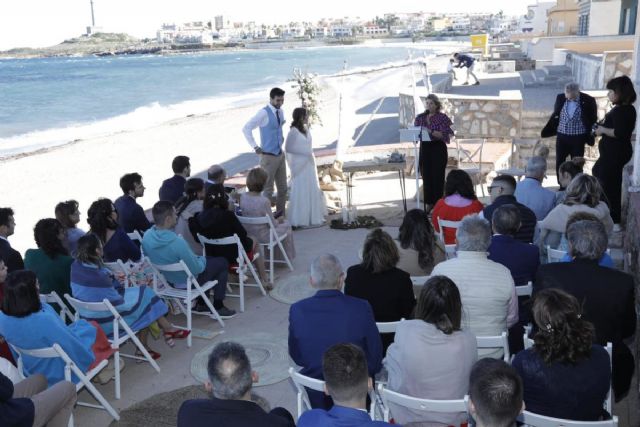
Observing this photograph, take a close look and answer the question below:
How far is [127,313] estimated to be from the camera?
4.64 m

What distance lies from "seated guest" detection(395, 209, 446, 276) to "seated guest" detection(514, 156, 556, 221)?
5.41 feet

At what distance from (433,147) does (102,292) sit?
4.89 meters

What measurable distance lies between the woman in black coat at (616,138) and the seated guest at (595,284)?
11.1 ft

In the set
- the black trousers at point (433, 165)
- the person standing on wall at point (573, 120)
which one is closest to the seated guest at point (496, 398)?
the person standing on wall at point (573, 120)

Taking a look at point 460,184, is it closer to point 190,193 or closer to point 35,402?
point 190,193

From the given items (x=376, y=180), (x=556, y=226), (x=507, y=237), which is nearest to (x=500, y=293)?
(x=507, y=237)

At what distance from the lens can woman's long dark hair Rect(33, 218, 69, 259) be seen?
15.2 feet

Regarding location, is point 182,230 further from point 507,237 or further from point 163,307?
point 507,237

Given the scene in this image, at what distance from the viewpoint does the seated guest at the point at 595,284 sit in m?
3.38

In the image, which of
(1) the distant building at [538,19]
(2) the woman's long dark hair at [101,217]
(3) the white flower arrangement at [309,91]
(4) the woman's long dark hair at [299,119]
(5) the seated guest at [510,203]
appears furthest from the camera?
(1) the distant building at [538,19]

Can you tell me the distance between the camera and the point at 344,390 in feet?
8.02

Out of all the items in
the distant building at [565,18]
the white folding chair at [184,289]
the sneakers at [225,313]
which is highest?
the distant building at [565,18]

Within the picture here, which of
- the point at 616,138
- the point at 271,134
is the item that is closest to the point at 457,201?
the point at 616,138

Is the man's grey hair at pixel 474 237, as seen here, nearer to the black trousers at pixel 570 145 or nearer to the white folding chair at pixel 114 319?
the white folding chair at pixel 114 319
